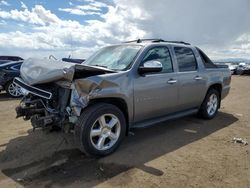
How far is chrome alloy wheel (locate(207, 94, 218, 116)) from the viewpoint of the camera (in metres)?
7.31

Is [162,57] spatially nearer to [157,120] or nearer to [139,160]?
[157,120]

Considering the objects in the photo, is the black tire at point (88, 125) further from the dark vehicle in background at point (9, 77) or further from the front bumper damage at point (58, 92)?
the dark vehicle in background at point (9, 77)

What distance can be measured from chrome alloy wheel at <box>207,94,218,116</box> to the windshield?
2811 mm

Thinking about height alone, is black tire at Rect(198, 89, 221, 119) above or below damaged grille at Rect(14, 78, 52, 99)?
below

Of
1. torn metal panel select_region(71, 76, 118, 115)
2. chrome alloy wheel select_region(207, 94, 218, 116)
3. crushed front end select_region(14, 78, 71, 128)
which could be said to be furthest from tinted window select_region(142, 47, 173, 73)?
chrome alloy wheel select_region(207, 94, 218, 116)

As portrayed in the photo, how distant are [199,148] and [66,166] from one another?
2.34 metres

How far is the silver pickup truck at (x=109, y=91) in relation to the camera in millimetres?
4473

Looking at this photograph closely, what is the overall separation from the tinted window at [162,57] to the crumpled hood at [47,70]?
1.10m

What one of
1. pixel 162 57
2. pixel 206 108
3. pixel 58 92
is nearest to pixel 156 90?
pixel 162 57

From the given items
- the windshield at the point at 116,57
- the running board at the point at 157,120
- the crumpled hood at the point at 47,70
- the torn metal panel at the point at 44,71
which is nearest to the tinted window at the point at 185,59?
the running board at the point at 157,120

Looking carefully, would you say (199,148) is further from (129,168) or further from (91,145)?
(91,145)

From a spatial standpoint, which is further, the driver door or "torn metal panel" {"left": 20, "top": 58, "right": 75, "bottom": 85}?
the driver door

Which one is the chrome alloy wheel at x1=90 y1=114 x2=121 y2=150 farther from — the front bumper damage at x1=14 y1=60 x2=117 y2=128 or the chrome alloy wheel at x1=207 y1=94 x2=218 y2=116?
the chrome alloy wheel at x1=207 y1=94 x2=218 y2=116

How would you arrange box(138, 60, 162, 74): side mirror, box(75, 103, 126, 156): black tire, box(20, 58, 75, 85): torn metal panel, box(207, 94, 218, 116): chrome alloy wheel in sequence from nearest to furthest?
box(75, 103, 126, 156): black tire < box(20, 58, 75, 85): torn metal panel < box(138, 60, 162, 74): side mirror < box(207, 94, 218, 116): chrome alloy wheel
